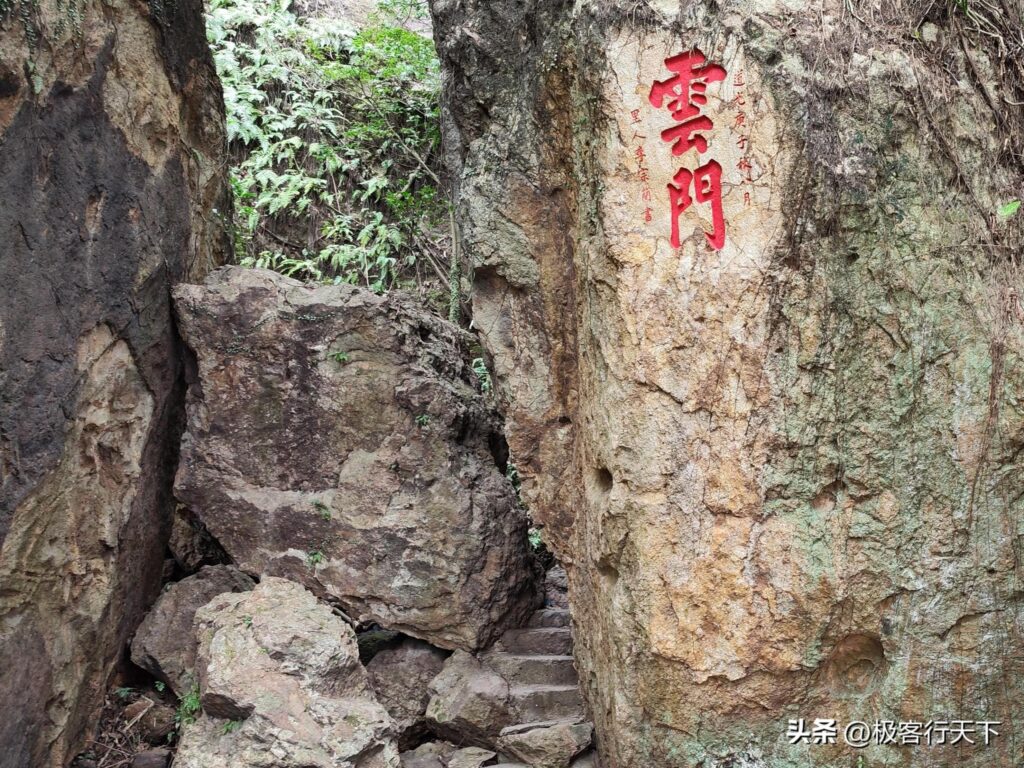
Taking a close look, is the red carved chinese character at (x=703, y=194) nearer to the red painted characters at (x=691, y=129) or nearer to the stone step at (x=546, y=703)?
the red painted characters at (x=691, y=129)

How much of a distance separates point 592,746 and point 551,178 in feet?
9.34

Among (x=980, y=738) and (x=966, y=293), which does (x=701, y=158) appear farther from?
(x=980, y=738)

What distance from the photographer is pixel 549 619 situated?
5574 millimetres

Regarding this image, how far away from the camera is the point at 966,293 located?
3938 mm

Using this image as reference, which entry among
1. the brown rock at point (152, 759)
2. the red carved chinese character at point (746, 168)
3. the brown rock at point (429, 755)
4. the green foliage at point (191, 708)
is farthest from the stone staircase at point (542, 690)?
the red carved chinese character at point (746, 168)

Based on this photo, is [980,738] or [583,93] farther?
[583,93]

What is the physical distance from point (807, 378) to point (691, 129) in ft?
3.81

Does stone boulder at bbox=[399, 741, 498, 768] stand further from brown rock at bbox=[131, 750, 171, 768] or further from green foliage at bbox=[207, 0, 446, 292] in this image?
green foliage at bbox=[207, 0, 446, 292]

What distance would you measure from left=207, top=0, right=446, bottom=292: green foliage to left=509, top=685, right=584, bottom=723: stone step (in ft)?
15.8

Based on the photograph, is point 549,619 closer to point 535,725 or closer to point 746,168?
point 535,725

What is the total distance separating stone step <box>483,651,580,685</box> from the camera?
5.15 m

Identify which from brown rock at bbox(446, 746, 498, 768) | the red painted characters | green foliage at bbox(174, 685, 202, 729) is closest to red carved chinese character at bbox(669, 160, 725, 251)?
the red painted characters

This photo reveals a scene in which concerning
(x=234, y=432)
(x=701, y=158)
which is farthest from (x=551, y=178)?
(x=234, y=432)

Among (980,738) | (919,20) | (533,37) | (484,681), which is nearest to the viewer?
(980,738)
